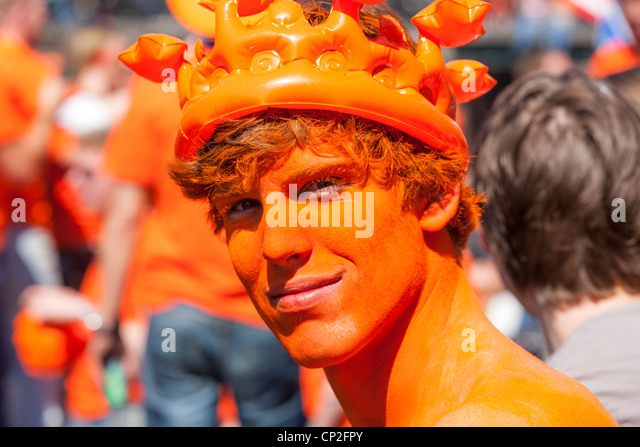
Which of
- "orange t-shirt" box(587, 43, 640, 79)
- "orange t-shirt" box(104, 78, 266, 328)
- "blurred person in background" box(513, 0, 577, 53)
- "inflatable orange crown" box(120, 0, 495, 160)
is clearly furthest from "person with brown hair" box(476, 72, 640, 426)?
"blurred person in background" box(513, 0, 577, 53)

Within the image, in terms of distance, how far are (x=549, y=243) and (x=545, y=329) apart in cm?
37

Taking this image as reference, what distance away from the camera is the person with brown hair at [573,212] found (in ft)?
8.61

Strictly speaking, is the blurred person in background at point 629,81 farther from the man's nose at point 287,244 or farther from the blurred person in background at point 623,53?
the man's nose at point 287,244

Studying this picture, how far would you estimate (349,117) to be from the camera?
1.75 m

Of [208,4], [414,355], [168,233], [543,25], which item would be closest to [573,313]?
[414,355]

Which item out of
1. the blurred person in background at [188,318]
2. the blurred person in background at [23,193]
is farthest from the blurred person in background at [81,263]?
the blurred person in background at [188,318]

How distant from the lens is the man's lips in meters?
1.73

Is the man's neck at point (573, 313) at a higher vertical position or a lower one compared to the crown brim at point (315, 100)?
lower

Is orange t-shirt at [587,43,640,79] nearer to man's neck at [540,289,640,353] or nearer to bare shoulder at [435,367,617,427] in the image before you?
man's neck at [540,289,640,353]

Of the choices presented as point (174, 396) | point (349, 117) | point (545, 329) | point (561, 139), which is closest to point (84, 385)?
point (174, 396)

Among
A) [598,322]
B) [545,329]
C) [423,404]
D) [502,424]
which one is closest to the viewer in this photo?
[502,424]

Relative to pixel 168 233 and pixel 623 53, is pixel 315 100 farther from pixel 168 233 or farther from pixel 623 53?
pixel 623 53

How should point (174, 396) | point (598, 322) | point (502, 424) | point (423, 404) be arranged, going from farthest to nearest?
1. point (174, 396)
2. point (598, 322)
3. point (423, 404)
4. point (502, 424)

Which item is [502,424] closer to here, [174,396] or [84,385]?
[174,396]
